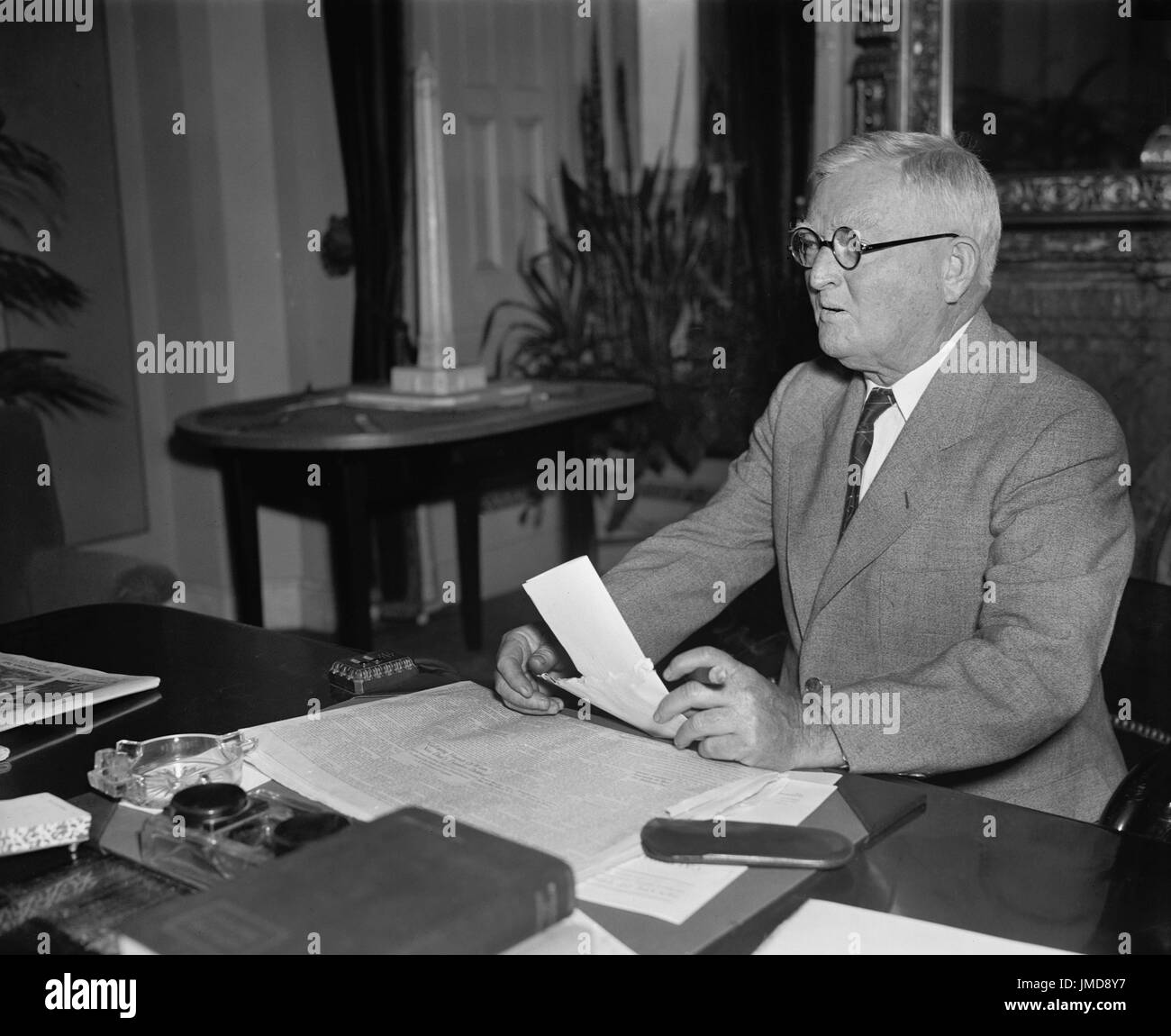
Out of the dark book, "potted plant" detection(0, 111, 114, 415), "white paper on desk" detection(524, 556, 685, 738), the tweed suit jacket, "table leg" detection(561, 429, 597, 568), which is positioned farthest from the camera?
"table leg" detection(561, 429, 597, 568)

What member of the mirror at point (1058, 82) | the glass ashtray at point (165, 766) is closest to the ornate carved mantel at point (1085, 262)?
the mirror at point (1058, 82)

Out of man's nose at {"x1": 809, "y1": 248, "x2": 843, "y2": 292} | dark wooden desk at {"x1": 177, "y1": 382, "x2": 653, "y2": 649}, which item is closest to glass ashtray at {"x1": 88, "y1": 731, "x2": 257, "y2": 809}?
man's nose at {"x1": 809, "y1": 248, "x2": 843, "y2": 292}

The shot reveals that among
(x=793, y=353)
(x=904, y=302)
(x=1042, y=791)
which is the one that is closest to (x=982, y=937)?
(x=1042, y=791)

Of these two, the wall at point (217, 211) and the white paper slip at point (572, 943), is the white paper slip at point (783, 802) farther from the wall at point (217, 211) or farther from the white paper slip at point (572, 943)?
the wall at point (217, 211)

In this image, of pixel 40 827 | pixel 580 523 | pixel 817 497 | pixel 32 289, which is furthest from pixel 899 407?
pixel 32 289

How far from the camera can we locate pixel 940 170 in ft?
5.54

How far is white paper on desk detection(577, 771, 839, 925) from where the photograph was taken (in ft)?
3.32

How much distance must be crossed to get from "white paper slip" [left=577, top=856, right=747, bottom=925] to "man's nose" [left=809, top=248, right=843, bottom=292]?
92 centimetres

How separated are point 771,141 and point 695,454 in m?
1.14

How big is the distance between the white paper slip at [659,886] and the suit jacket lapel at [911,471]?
0.75 m

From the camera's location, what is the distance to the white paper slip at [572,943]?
0.92 m

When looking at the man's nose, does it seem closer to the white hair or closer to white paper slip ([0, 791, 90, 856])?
the white hair

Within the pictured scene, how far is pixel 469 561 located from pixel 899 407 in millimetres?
2956
